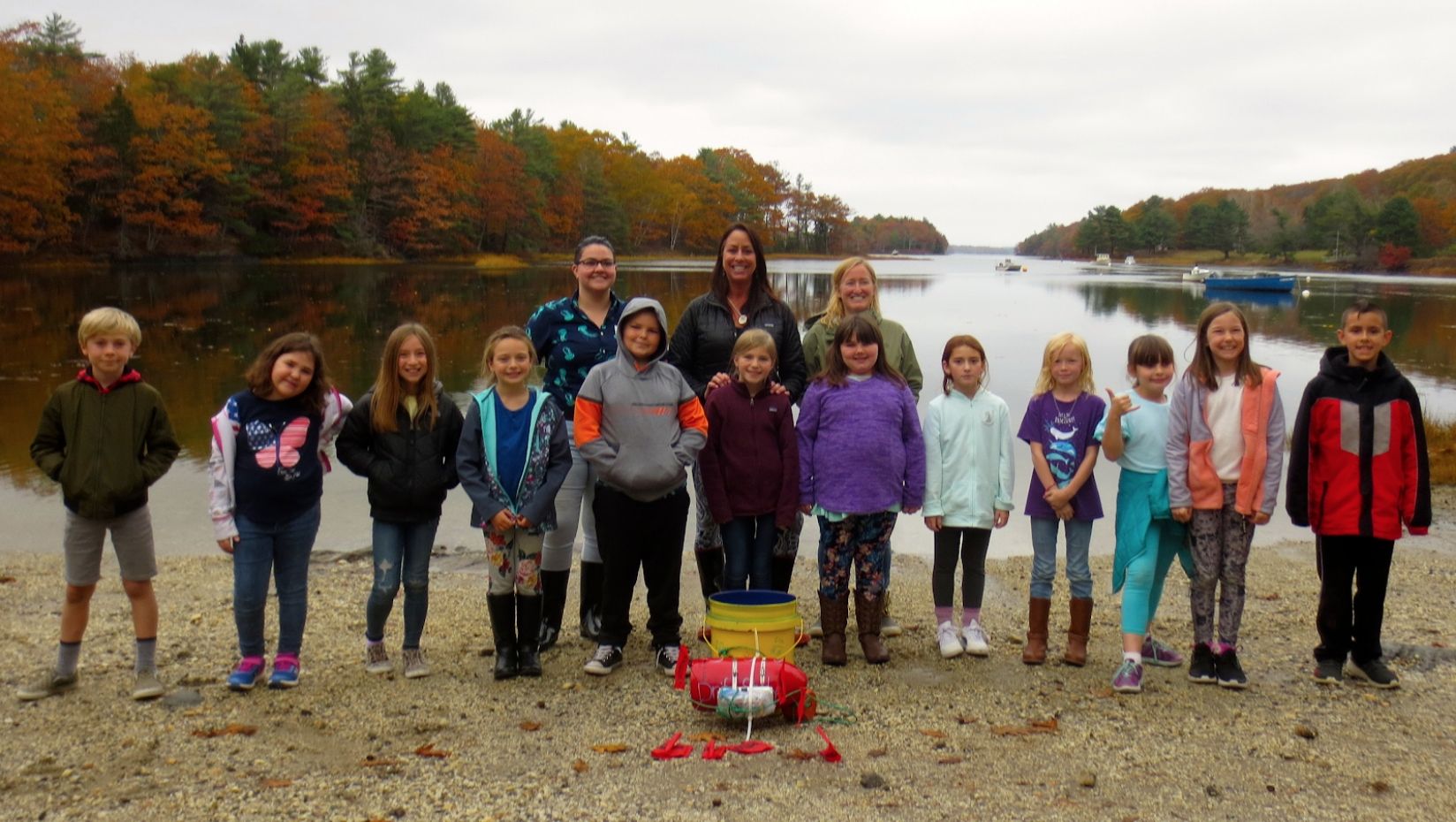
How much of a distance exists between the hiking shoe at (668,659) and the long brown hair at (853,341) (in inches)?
56.8

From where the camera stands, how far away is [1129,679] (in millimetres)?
4516

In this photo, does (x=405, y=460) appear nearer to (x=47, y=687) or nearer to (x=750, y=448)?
(x=750, y=448)

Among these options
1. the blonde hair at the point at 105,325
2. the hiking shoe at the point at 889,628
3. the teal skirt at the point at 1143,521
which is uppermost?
the blonde hair at the point at 105,325

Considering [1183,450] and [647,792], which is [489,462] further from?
[1183,450]

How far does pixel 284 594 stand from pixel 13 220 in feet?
169

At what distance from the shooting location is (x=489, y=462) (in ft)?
15.0

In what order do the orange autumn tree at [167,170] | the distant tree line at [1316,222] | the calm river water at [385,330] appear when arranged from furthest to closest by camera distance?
the distant tree line at [1316,222] < the orange autumn tree at [167,170] < the calm river water at [385,330]

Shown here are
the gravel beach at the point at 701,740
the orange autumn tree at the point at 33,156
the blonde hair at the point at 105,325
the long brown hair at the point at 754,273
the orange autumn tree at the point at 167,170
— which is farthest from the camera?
the orange autumn tree at the point at 167,170

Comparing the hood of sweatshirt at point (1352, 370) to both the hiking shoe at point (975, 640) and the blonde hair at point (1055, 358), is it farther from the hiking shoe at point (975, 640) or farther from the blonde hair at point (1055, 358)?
the hiking shoe at point (975, 640)

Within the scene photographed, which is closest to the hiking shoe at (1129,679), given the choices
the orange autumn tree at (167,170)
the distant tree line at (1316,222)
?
the orange autumn tree at (167,170)

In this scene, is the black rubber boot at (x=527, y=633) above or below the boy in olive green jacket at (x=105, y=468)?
below

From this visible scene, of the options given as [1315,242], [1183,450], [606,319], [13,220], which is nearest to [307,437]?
[606,319]

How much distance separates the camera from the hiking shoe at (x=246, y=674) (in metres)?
4.46

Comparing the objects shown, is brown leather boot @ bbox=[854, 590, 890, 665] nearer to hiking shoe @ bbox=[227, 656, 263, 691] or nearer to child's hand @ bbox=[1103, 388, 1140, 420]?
child's hand @ bbox=[1103, 388, 1140, 420]
